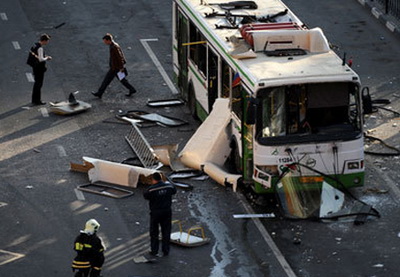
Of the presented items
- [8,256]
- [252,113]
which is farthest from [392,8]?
[8,256]

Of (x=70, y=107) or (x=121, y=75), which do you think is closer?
(x=70, y=107)

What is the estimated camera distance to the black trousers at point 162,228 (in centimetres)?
1877

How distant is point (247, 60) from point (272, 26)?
1.73 metres

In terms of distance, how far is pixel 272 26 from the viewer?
23016 millimetres

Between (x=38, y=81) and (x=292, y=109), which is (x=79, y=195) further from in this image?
(x=38, y=81)

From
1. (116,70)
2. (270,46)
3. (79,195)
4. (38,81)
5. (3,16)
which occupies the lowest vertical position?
(3,16)

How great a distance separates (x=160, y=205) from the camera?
18.7m

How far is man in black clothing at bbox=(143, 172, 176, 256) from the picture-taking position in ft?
61.1

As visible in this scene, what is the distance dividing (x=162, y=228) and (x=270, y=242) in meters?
1.88

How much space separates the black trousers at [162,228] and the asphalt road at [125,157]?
238 mm

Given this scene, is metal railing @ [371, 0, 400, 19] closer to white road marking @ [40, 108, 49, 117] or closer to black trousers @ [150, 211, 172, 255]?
white road marking @ [40, 108, 49, 117]

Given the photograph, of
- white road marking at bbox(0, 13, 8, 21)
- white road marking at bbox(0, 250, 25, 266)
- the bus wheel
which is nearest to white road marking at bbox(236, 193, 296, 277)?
white road marking at bbox(0, 250, 25, 266)

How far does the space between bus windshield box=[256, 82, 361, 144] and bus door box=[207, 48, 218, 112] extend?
336 cm

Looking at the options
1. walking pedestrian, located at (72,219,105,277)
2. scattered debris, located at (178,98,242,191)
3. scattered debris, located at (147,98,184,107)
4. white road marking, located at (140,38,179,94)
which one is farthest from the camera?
white road marking, located at (140,38,179,94)
